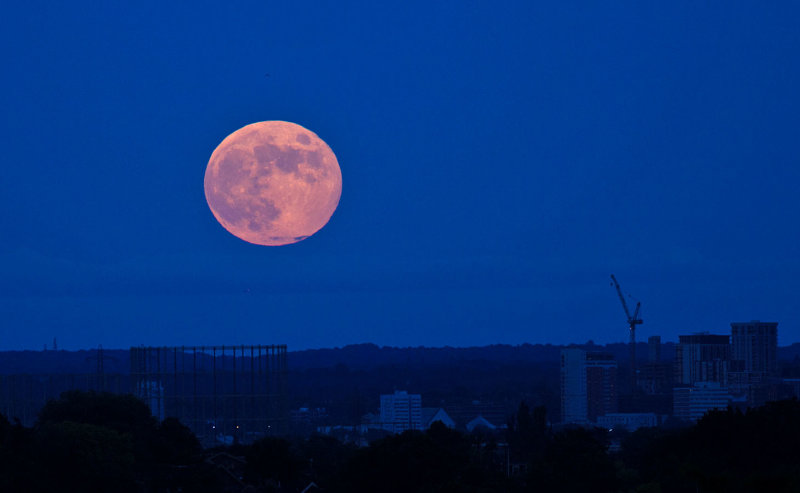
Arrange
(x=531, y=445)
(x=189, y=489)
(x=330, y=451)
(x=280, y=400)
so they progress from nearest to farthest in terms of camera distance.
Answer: (x=189, y=489), (x=280, y=400), (x=330, y=451), (x=531, y=445)

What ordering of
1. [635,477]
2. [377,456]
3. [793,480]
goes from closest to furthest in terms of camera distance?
[793,480], [377,456], [635,477]

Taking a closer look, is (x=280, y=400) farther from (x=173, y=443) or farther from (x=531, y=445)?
(x=531, y=445)

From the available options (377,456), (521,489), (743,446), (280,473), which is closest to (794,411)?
(743,446)

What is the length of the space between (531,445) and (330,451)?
2059cm

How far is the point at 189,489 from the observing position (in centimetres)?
5712

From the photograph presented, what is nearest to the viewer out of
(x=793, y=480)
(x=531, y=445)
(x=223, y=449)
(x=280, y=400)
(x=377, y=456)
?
(x=793, y=480)

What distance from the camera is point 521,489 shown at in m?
62.7

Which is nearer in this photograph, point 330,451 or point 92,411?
point 92,411

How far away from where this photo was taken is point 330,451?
92.5 metres

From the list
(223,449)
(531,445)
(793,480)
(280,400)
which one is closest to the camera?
(793,480)

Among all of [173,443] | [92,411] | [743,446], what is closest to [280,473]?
[173,443]

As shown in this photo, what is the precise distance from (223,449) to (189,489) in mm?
13572

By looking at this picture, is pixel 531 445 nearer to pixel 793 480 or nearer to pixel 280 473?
pixel 280 473

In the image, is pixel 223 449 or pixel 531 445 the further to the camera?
pixel 531 445
